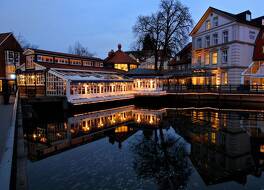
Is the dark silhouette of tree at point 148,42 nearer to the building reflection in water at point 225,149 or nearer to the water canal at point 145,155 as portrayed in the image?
the building reflection in water at point 225,149

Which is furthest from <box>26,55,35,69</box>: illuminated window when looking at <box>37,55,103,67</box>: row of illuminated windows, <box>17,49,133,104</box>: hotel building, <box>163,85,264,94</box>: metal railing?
<box>163,85,264,94</box>: metal railing

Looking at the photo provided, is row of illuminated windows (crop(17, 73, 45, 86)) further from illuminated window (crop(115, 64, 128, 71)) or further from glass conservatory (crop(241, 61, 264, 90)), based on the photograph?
glass conservatory (crop(241, 61, 264, 90))

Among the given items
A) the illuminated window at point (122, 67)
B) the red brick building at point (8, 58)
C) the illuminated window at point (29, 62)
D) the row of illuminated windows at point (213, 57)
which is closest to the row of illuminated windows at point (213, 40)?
the row of illuminated windows at point (213, 57)

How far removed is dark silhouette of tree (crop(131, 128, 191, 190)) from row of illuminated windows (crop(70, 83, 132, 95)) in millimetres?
12896

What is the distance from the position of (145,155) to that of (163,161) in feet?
3.83

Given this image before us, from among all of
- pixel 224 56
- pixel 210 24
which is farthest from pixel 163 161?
pixel 210 24

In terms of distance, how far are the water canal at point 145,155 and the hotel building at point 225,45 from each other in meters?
17.7

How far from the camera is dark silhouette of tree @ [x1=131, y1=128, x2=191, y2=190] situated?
Result: 8531mm

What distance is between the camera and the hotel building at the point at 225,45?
34188mm

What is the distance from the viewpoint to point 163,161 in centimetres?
1045

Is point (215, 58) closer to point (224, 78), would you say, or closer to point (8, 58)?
point (224, 78)

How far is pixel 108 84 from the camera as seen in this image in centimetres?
3078

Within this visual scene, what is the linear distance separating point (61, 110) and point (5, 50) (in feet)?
67.6

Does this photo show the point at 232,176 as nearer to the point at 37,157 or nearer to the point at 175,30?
the point at 37,157
